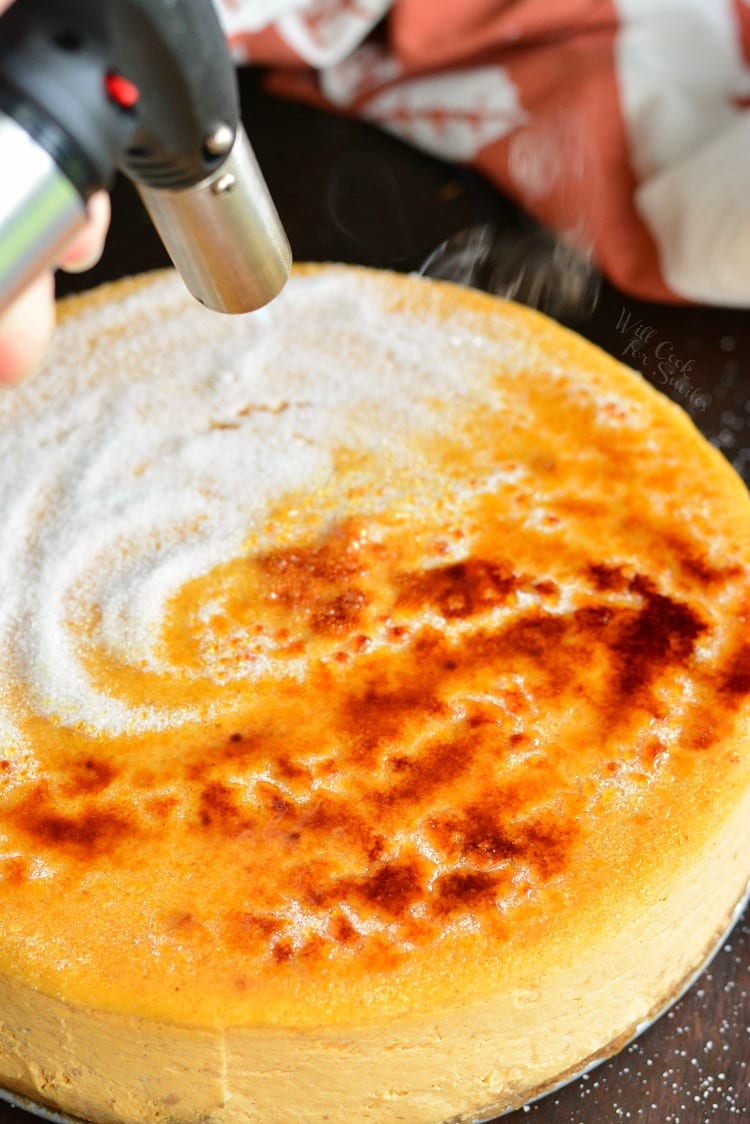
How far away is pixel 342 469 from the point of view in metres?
1.53

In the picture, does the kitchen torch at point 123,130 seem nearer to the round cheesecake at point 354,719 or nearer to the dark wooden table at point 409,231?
the round cheesecake at point 354,719

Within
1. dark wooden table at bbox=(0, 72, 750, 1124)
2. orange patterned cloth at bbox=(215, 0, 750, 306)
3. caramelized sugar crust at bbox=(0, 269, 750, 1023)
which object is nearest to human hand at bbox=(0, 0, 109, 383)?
caramelized sugar crust at bbox=(0, 269, 750, 1023)

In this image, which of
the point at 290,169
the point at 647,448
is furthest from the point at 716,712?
the point at 290,169

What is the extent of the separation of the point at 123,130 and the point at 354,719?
0.72 m

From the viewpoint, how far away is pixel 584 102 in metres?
2.10

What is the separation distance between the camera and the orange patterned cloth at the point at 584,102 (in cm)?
197

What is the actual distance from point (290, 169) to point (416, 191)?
0.23 m

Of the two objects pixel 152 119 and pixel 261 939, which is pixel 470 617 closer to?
pixel 261 939

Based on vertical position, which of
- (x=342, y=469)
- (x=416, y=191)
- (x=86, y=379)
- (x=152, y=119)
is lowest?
(x=416, y=191)

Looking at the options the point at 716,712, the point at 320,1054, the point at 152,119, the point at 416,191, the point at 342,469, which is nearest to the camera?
the point at 152,119

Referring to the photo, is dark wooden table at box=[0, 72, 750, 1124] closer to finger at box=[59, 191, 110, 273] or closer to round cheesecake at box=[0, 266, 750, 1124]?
round cheesecake at box=[0, 266, 750, 1124]

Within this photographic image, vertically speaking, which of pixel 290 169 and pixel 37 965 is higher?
pixel 37 965

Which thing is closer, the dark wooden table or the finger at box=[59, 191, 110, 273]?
the finger at box=[59, 191, 110, 273]

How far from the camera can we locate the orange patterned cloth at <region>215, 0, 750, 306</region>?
77.7 inches
